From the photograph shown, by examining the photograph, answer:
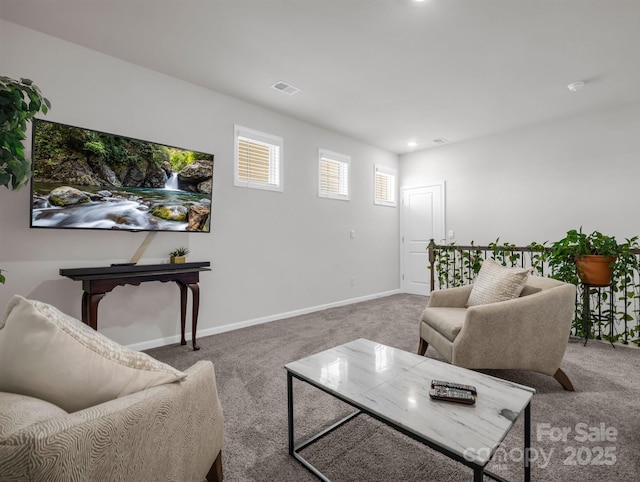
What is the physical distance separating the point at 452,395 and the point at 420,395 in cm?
13

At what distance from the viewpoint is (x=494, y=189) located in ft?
17.5

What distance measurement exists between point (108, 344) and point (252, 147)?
11.5ft

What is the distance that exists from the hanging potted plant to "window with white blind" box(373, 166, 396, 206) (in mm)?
3093

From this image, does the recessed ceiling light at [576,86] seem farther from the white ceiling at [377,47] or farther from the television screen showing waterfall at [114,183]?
the television screen showing waterfall at [114,183]

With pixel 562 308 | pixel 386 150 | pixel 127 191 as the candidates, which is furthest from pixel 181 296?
pixel 386 150

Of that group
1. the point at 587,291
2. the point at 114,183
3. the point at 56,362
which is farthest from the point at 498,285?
the point at 114,183

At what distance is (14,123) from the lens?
186 cm

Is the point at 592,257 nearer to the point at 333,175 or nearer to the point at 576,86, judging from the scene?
the point at 576,86

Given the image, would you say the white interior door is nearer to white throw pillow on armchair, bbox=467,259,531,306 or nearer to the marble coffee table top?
white throw pillow on armchair, bbox=467,259,531,306

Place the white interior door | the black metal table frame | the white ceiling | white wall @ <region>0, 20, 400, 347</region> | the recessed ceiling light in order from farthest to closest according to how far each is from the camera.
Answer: the white interior door → the recessed ceiling light → white wall @ <region>0, 20, 400, 347</region> → the white ceiling → the black metal table frame

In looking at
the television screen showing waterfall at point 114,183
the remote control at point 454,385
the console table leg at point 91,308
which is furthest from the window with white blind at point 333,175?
the remote control at point 454,385

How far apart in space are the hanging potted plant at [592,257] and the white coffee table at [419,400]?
106 inches

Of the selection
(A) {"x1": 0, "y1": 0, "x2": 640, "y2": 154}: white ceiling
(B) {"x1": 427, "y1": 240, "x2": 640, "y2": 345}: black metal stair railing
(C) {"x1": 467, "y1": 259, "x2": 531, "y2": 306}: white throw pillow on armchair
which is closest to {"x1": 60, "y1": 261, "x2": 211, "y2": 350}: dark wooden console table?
(A) {"x1": 0, "y1": 0, "x2": 640, "y2": 154}: white ceiling

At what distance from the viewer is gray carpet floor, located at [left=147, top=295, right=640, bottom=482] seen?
58.6 inches
